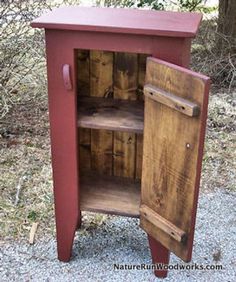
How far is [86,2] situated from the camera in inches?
186

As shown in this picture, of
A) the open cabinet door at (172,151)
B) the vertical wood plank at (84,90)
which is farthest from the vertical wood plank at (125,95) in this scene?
the open cabinet door at (172,151)

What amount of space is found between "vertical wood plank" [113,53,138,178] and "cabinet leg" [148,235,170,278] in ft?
1.31

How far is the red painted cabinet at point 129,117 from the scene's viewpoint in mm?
1564

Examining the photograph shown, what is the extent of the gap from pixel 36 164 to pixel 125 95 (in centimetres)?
117

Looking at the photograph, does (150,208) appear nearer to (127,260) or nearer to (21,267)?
(127,260)

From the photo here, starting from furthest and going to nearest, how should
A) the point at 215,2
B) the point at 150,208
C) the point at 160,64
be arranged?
the point at 215,2 → the point at 150,208 → the point at 160,64

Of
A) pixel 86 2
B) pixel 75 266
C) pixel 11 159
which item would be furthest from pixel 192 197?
pixel 86 2

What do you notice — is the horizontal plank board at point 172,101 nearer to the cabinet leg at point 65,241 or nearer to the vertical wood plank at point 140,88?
the vertical wood plank at point 140,88

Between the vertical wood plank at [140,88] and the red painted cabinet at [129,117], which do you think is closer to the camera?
the red painted cabinet at [129,117]

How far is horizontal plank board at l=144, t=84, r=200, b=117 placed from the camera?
1468 mm

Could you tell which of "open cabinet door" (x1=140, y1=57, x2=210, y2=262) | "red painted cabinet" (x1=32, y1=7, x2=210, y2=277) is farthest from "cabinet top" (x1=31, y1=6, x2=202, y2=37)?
"open cabinet door" (x1=140, y1=57, x2=210, y2=262)

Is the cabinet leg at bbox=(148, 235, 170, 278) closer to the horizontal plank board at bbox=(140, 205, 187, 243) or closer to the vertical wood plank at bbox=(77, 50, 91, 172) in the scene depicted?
the horizontal plank board at bbox=(140, 205, 187, 243)

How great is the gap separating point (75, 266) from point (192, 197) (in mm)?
775

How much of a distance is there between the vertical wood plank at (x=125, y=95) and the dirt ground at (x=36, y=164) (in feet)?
1.27
